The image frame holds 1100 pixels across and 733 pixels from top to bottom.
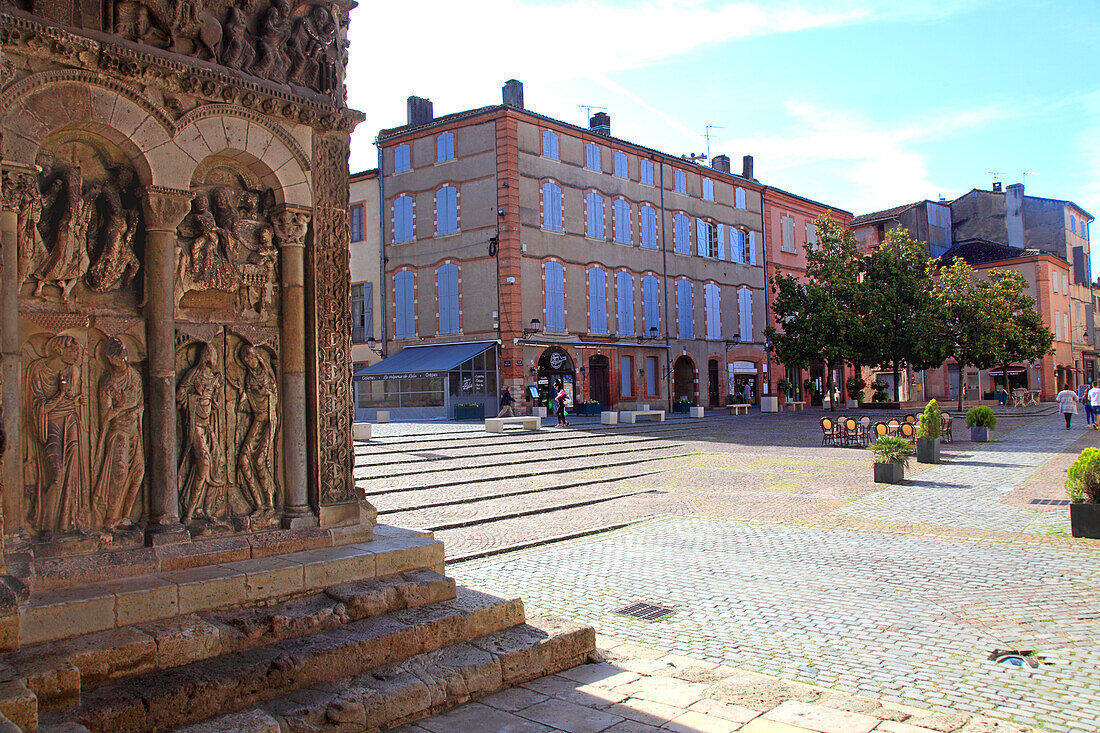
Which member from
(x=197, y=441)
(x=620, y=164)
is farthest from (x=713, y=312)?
(x=197, y=441)

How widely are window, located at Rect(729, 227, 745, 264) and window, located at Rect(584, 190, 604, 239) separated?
1063cm

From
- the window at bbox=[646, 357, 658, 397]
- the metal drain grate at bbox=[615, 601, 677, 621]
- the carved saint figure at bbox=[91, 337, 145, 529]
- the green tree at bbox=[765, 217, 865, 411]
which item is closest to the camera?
the carved saint figure at bbox=[91, 337, 145, 529]

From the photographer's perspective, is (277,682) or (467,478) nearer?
(277,682)

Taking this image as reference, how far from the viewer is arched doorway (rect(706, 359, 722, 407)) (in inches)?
1629

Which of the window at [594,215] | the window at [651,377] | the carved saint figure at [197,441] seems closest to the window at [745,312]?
the window at [651,377]

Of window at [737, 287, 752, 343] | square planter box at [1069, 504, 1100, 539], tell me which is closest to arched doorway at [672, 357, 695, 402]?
window at [737, 287, 752, 343]

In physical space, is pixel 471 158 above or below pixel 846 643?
above

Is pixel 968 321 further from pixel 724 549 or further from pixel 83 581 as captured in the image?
→ pixel 83 581

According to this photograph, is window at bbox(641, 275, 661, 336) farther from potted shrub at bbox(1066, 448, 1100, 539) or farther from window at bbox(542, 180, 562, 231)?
potted shrub at bbox(1066, 448, 1100, 539)

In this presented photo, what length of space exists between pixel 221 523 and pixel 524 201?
28.7 metres

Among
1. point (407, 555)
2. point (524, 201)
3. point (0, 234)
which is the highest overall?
point (524, 201)

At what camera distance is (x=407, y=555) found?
15.9 ft

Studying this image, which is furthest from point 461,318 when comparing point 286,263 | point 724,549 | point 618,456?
point 286,263

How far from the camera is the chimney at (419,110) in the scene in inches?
1391
